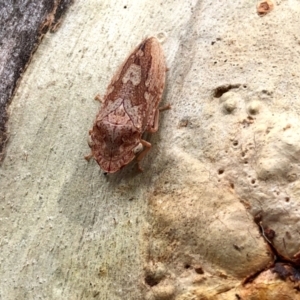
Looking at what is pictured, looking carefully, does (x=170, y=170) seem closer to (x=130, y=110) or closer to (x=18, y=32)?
(x=130, y=110)

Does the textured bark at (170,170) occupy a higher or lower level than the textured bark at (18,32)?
lower

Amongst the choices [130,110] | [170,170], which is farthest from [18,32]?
[170,170]

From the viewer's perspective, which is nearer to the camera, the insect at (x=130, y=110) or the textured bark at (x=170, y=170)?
the textured bark at (x=170, y=170)

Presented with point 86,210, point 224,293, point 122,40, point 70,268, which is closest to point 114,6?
point 122,40

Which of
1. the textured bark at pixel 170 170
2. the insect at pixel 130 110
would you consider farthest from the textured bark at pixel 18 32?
the insect at pixel 130 110

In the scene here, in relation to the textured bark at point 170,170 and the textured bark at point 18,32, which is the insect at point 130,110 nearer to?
the textured bark at point 170,170

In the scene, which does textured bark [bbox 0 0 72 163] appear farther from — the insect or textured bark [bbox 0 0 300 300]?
the insect
